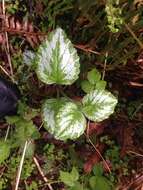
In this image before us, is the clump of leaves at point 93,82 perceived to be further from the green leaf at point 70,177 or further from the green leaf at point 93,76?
the green leaf at point 70,177

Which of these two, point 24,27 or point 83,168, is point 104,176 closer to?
point 83,168

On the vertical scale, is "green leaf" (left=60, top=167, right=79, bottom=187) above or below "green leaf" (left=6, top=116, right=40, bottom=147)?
below

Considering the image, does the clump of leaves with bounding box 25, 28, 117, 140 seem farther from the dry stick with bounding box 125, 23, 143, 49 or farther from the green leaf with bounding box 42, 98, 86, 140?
the dry stick with bounding box 125, 23, 143, 49

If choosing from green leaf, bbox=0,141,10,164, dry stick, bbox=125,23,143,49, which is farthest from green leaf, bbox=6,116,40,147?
dry stick, bbox=125,23,143,49

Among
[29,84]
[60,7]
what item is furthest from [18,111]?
[60,7]

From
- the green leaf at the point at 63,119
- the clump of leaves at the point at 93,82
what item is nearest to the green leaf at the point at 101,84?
the clump of leaves at the point at 93,82

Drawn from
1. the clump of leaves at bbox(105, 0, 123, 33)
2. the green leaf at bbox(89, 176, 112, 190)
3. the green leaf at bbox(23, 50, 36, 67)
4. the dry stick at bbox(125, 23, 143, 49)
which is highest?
the clump of leaves at bbox(105, 0, 123, 33)

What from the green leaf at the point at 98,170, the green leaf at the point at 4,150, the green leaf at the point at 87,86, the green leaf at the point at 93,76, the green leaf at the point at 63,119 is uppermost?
the green leaf at the point at 93,76
